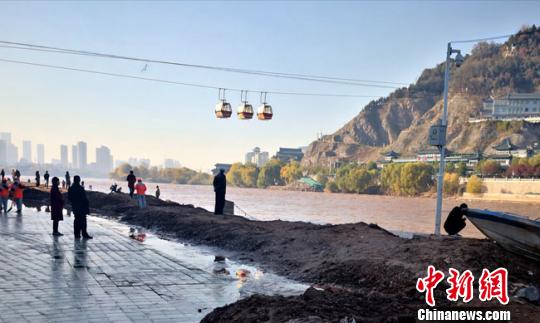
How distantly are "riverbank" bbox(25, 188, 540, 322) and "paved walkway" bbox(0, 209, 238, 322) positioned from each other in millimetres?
1237

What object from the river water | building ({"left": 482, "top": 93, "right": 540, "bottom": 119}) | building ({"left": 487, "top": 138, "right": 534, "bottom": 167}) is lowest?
the river water

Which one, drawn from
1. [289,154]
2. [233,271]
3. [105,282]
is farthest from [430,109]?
[105,282]

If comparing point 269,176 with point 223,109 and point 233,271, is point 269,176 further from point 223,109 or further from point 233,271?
point 233,271

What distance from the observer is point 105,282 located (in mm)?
7566

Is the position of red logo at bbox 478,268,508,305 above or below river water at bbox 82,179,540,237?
above

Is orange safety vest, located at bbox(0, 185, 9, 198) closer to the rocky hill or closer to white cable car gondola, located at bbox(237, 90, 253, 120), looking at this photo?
white cable car gondola, located at bbox(237, 90, 253, 120)

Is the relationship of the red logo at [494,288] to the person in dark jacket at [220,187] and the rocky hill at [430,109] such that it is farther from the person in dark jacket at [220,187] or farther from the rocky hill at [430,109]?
the rocky hill at [430,109]

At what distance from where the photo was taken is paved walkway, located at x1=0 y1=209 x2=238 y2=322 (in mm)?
5934

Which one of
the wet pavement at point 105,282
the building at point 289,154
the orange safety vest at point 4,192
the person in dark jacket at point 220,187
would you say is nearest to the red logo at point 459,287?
the wet pavement at point 105,282

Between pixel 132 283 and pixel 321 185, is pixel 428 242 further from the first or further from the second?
pixel 321 185

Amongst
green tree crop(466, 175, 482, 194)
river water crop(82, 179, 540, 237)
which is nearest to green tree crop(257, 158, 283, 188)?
river water crop(82, 179, 540, 237)

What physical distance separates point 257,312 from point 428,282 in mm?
2475

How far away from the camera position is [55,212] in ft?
42.4

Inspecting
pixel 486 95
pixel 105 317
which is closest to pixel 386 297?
pixel 105 317
